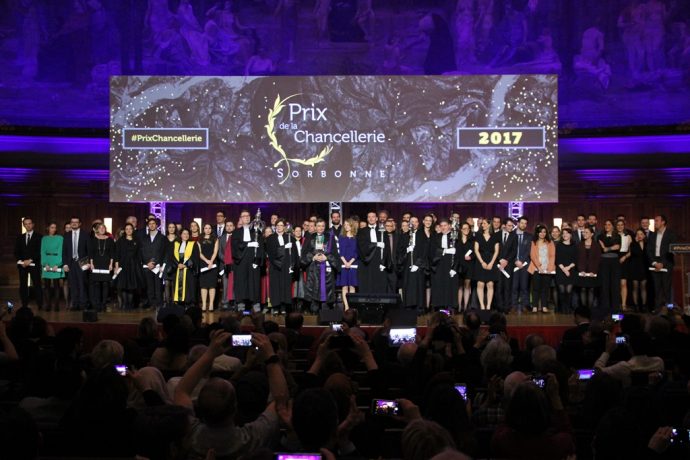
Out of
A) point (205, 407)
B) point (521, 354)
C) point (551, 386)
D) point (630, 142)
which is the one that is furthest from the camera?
point (630, 142)

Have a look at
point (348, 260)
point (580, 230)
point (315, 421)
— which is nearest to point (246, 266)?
point (348, 260)

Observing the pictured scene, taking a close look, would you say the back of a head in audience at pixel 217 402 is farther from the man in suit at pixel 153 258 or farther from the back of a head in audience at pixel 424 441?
the man in suit at pixel 153 258

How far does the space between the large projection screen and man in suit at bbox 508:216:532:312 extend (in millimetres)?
1411

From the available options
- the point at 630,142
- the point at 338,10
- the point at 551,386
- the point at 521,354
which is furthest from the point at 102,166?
the point at 551,386

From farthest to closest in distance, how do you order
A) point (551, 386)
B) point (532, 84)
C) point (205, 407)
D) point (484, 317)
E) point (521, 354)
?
point (532, 84), point (484, 317), point (521, 354), point (551, 386), point (205, 407)

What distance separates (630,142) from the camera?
18281mm

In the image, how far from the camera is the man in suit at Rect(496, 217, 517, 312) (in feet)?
45.1

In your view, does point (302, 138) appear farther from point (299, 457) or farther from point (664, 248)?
point (299, 457)

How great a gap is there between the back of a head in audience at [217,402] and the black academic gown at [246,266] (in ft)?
35.0

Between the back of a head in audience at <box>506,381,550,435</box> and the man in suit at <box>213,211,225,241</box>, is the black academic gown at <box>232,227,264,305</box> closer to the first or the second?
the man in suit at <box>213,211,225,241</box>

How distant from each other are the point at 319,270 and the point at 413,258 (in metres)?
1.52

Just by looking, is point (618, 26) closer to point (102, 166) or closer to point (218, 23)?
point (218, 23)

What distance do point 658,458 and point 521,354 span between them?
2471 mm

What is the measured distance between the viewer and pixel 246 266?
46.4ft
